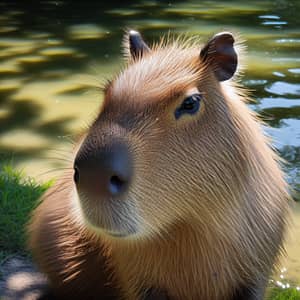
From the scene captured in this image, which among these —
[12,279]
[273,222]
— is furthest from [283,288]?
[12,279]

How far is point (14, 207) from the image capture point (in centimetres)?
371

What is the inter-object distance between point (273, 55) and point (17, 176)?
13.7 ft

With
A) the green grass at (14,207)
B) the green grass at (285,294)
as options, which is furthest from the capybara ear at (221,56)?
the green grass at (14,207)

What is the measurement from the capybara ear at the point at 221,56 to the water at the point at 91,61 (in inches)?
33.4

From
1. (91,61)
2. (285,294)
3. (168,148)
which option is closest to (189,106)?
(168,148)

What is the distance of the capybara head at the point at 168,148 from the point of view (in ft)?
6.17

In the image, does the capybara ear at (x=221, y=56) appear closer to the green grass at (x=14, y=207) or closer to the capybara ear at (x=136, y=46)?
the capybara ear at (x=136, y=46)

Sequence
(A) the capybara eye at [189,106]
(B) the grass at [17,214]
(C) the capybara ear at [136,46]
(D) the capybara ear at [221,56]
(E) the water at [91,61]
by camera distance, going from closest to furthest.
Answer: (A) the capybara eye at [189,106] → (D) the capybara ear at [221,56] → (C) the capybara ear at [136,46] → (B) the grass at [17,214] → (E) the water at [91,61]

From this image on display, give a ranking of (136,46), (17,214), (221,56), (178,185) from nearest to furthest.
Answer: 1. (178,185)
2. (221,56)
3. (136,46)
4. (17,214)

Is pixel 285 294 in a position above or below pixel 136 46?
below

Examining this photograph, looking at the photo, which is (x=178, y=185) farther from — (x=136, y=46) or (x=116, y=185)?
(x=136, y=46)

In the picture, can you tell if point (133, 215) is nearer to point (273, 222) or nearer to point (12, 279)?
point (273, 222)

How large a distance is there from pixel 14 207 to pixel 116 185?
78.1 inches

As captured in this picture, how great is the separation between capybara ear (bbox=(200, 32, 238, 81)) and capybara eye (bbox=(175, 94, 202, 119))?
0.19 meters
